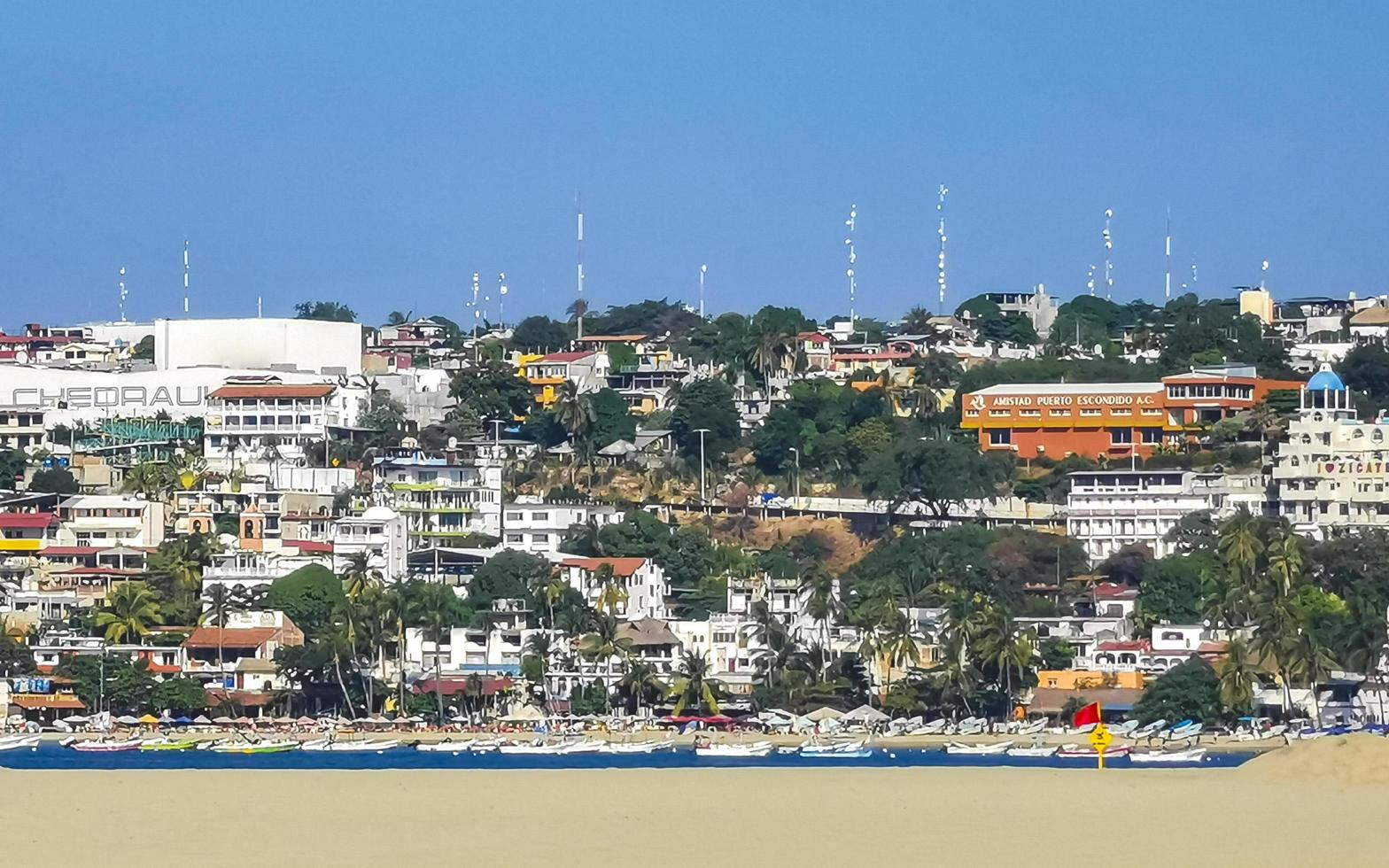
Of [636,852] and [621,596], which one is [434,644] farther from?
[636,852]

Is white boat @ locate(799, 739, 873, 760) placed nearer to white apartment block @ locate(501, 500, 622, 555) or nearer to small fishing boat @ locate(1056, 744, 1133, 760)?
small fishing boat @ locate(1056, 744, 1133, 760)

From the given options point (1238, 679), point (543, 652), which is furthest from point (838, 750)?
point (543, 652)

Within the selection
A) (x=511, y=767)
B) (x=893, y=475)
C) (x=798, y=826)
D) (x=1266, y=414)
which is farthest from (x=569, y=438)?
(x=798, y=826)

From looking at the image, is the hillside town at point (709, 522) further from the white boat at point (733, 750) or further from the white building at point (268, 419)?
the white boat at point (733, 750)

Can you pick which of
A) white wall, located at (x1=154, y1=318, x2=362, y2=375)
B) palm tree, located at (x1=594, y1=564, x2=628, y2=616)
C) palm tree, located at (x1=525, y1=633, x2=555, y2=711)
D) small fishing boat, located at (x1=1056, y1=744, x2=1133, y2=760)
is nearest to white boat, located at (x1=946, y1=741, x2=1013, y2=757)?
small fishing boat, located at (x1=1056, y1=744, x2=1133, y2=760)

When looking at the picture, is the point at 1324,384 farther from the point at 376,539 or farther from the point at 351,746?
the point at 351,746

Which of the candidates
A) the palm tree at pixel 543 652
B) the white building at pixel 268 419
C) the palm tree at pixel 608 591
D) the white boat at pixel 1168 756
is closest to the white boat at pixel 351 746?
the palm tree at pixel 543 652
